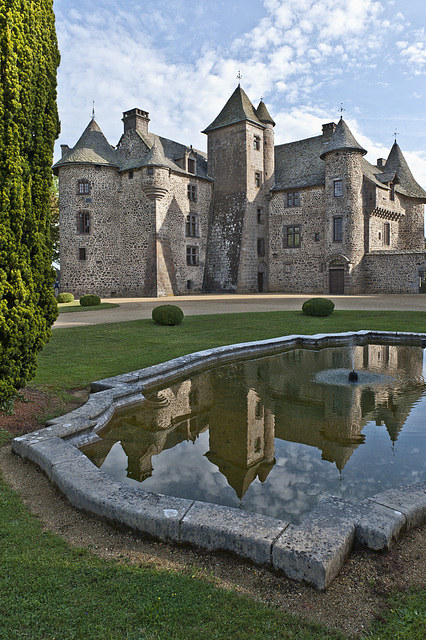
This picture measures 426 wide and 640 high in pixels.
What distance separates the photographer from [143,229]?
2936cm

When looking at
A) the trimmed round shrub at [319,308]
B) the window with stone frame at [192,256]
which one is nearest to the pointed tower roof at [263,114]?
the window with stone frame at [192,256]

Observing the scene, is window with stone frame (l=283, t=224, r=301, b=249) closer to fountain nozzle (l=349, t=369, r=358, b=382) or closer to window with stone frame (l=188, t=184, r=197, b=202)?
window with stone frame (l=188, t=184, r=197, b=202)

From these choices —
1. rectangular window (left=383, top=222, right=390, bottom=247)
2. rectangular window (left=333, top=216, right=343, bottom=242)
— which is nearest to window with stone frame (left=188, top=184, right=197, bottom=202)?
rectangular window (left=333, top=216, right=343, bottom=242)

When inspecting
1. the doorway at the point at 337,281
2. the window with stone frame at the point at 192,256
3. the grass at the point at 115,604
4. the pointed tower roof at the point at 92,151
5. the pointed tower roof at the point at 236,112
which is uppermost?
the pointed tower roof at the point at 236,112

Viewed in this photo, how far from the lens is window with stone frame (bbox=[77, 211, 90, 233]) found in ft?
96.9

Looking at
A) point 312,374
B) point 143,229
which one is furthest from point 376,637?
point 143,229

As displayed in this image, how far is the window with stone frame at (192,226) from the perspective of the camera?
104 feet

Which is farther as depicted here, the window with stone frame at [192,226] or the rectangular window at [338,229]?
the window with stone frame at [192,226]

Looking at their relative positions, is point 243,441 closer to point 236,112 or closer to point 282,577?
point 282,577

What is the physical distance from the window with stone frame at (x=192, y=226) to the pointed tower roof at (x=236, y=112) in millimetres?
7105

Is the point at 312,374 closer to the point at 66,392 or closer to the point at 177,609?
the point at 66,392

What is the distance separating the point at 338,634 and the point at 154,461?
249 cm

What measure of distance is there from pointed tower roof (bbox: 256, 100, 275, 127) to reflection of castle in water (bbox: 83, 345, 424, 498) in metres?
29.9

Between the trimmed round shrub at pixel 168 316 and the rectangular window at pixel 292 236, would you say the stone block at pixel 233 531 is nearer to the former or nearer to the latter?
the trimmed round shrub at pixel 168 316
